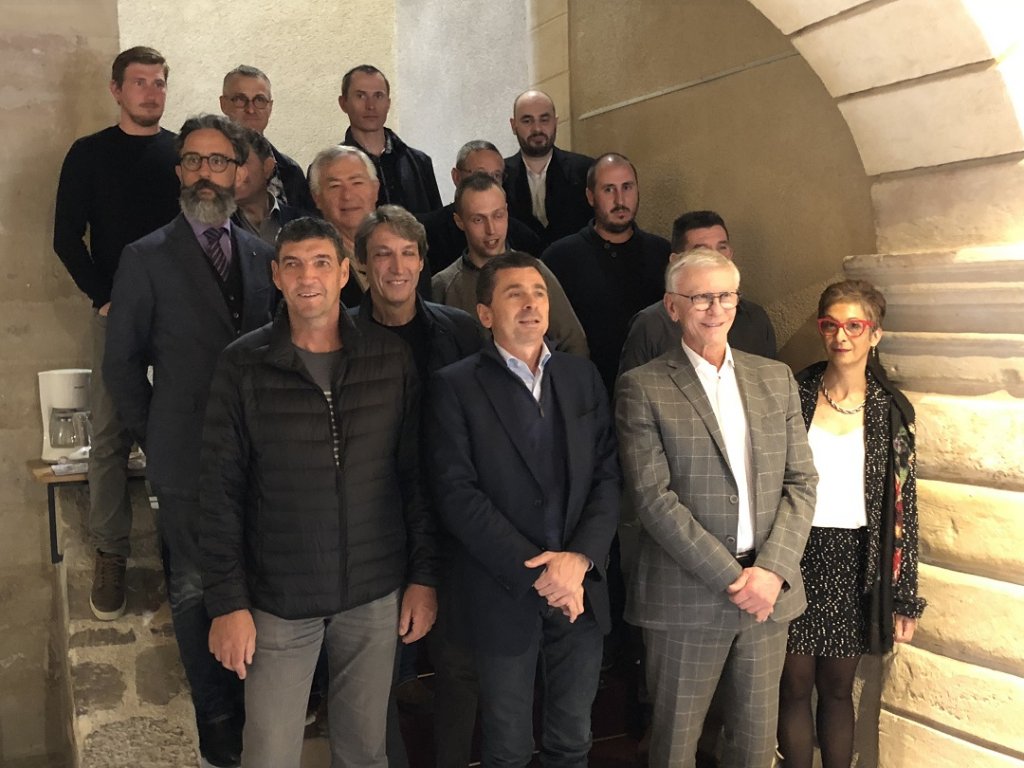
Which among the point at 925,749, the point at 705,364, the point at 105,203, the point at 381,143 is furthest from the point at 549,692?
the point at 381,143

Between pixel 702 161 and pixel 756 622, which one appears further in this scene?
pixel 702 161

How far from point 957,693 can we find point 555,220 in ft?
7.19

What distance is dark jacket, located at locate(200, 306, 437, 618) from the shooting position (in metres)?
2.16

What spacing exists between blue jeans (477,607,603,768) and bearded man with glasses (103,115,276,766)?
80cm

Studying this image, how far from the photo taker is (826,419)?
2.65 m

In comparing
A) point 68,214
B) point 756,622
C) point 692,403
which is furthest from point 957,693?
point 68,214

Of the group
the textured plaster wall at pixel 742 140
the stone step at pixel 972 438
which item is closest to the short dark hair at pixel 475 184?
the textured plaster wall at pixel 742 140

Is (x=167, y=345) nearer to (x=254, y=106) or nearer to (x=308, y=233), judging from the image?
(x=308, y=233)

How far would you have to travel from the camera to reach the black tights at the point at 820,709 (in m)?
2.66

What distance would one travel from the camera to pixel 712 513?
2373 millimetres

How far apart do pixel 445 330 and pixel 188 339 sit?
2.19 feet

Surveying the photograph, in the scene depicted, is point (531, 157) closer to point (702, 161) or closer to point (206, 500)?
point (702, 161)

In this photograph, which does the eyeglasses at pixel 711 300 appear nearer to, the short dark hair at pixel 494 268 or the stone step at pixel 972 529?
the short dark hair at pixel 494 268

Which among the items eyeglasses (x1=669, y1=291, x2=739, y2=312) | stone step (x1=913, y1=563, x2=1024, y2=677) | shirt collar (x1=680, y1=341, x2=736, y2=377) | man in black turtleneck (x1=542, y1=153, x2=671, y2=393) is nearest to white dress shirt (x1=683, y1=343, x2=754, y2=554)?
shirt collar (x1=680, y1=341, x2=736, y2=377)
